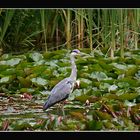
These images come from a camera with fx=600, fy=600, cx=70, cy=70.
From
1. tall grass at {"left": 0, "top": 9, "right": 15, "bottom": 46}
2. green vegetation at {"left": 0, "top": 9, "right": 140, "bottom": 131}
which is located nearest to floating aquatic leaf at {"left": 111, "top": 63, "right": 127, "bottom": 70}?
green vegetation at {"left": 0, "top": 9, "right": 140, "bottom": 131}

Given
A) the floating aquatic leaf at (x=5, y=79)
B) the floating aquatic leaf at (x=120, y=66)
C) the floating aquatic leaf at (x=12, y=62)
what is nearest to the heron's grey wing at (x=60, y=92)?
the floating aquatic leaf at (x=5, y=79)

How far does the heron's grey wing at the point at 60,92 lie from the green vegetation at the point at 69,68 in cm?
7

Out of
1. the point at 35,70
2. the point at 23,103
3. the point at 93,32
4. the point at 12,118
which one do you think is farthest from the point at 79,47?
the point at 12,118

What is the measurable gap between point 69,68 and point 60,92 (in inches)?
28.0

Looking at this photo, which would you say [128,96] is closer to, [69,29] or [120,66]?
[120,66]

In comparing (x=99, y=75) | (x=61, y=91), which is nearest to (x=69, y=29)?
(x=99, y=75)

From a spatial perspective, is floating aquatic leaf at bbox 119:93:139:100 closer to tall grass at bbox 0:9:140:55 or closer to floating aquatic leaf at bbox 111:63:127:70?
floating aquatic leaf at bbox 111:63:127:70

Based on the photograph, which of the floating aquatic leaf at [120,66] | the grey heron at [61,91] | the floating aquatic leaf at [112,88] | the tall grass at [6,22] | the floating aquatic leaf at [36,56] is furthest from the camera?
the tall grass at [6,22]

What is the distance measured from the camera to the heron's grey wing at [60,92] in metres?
4.09

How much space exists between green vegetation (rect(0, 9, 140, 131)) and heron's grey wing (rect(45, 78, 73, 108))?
0.07 meters

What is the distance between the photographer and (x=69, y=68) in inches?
191

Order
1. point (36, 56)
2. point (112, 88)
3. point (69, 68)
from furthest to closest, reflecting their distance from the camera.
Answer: point (36, 56) < point (69, 68) < point (112, 88)

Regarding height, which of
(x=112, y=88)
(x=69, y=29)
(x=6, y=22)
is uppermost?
(x=6, y=22)

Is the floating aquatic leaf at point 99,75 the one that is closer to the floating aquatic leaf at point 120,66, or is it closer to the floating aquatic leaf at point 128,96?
the floating aquatic leaf at point 120,66
